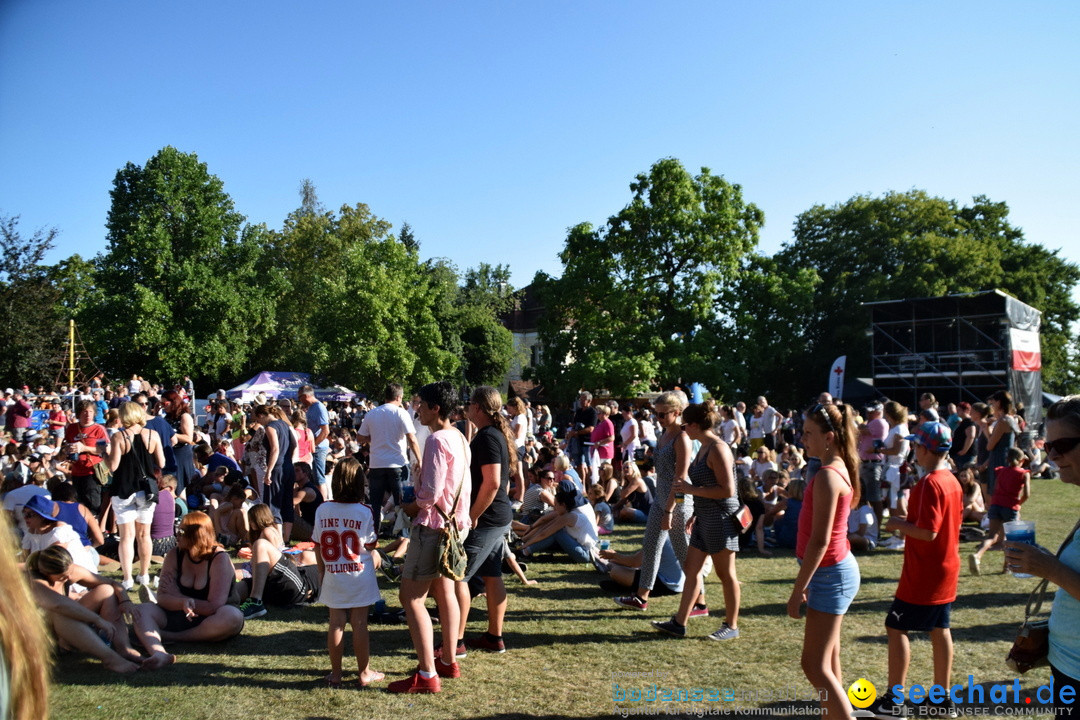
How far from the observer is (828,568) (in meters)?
3.63

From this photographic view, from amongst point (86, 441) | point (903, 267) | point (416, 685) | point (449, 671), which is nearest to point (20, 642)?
point (416, 685)

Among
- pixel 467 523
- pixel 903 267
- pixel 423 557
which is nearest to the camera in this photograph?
pixel 423 557

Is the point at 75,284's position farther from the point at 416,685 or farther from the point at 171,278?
the point at 416,685

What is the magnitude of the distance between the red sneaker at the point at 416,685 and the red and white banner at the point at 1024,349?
2602cm

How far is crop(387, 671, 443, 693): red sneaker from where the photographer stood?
4.63m

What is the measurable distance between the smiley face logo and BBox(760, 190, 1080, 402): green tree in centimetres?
3277

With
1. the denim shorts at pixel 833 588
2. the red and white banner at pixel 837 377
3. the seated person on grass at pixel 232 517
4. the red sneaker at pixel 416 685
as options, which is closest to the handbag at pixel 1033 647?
the denim shorts at pixel 833 588

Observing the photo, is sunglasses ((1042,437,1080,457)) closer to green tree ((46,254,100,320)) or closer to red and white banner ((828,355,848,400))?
red and white banner ((828,355,848,400))

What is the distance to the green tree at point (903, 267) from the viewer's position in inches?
1458

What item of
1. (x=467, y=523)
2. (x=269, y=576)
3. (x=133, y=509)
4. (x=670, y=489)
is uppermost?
(x=670, y=489)

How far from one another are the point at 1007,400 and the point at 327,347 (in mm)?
35472

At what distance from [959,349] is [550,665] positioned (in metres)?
25.4

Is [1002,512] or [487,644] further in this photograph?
[1002,512]

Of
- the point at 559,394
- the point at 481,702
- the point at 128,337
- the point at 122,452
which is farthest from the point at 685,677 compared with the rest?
A: the point at 128,337
